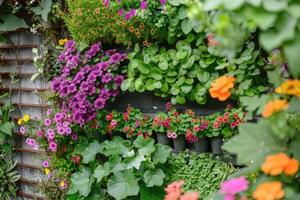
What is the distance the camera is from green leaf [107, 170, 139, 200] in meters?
2.84

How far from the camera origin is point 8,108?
383cm

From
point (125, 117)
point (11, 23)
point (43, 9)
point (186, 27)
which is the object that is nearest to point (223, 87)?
point (186, 27)

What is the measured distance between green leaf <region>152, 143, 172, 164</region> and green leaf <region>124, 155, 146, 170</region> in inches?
3.2

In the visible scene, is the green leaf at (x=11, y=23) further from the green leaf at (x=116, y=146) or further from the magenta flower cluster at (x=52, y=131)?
the green leaf at (x=116, y=146)

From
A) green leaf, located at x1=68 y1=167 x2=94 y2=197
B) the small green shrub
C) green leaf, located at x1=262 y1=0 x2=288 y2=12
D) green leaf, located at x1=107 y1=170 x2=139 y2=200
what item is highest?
green leaf, located at x1=262 y1=0 x2=288 y2=12

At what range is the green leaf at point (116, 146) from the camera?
3008 millimetres

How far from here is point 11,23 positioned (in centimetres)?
356

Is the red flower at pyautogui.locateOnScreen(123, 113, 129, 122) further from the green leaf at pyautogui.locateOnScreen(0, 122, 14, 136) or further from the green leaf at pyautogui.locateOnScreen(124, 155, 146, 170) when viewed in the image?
the green leaf at pyautogui.locateOnScreen(0, 122, 14, 136)

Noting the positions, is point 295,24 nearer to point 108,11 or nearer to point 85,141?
point 108,11

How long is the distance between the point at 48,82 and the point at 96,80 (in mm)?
612

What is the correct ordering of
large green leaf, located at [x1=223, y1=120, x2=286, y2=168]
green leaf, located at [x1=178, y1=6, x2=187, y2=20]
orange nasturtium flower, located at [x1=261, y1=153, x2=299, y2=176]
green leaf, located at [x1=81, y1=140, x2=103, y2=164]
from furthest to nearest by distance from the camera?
green leaf, located at [x1=81, y1=140, x2=103, y2=164] < green leaf, located at [x1=178, y1=6, x2=187, y2=20] < large green leaf, located at [x1=223, y1=120, x2=286, y2=168] < orange nasturtium flower, located at [x1=261, y1=153, x2=299, y2=176]

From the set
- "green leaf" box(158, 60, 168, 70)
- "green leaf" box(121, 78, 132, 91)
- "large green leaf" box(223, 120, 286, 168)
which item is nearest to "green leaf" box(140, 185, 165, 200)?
"green leaf" box(121, 78, 132, 91)

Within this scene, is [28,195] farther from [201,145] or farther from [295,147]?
[295,147]

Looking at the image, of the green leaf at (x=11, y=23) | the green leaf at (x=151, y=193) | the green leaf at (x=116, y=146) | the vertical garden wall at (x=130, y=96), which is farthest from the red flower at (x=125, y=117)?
the green leaf at (x=11, y=23)
